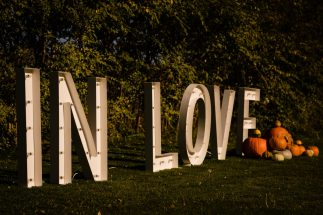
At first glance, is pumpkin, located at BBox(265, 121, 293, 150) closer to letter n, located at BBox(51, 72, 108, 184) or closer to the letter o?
the letter o

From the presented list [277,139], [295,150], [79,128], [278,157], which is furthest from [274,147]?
[79,128]

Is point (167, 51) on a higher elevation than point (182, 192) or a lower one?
higher

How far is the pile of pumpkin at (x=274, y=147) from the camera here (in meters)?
10.7

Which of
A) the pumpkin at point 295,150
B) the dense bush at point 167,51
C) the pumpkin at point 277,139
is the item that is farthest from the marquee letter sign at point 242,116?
the dense bush at point 167,51

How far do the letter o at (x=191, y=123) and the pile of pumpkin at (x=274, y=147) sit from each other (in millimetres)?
1252

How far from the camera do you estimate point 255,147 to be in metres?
10.7

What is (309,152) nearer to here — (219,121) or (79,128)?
(219,121)

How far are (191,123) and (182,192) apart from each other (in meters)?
2.56

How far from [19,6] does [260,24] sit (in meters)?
6.73

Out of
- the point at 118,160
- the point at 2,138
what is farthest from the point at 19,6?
the point at 118,160

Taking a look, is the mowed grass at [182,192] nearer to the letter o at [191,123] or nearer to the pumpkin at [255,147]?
the letter o at [191,123]

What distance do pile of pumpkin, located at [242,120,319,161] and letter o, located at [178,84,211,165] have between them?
4.11 ft

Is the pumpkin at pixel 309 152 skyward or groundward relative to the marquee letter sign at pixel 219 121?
groundward

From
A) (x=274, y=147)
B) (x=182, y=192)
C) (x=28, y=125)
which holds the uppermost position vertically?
(x=28, y=125)
